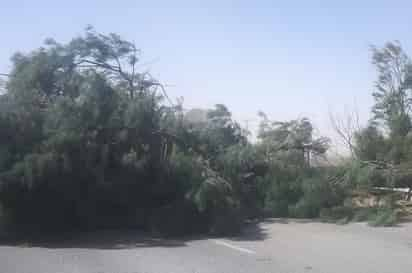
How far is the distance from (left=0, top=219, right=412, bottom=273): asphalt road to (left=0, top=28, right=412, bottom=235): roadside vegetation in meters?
0.93

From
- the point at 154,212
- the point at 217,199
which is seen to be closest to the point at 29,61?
the point at 154,212

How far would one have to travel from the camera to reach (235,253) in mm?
11844

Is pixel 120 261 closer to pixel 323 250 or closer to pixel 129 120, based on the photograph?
pixel 323 250

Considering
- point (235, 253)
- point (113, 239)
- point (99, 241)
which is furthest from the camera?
point (113, 239)

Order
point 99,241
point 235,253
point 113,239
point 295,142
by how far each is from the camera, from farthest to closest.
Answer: point 295,142 → point 113,239 → point 99,241 → point 235,253

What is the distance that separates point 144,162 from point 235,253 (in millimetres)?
5321

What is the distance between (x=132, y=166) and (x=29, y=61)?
17.2 ft

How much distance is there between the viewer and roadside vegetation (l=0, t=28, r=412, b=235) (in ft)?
48.0

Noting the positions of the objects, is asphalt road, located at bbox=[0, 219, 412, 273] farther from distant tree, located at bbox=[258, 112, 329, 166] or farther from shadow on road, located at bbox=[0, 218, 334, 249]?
distant tree, located at bbox=[258, 112, 329, 166]

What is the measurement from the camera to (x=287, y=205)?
1841 centimetres

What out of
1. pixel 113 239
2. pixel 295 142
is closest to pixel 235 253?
pixel 113 239

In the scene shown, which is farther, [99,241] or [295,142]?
[295,142]

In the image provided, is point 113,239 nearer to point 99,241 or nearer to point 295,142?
point 99,241

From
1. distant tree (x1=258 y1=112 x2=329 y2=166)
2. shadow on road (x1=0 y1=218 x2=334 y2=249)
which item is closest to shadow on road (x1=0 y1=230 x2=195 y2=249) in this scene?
shadow on road (x1=0 y1=218 x2=334 y2=249)
